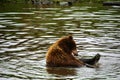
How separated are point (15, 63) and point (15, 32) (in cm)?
979

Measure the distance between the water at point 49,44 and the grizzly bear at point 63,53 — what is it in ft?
0.83

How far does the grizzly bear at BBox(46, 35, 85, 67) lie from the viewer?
553 inches

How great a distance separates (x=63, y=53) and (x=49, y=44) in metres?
6.16

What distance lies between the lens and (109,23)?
29.5 metres

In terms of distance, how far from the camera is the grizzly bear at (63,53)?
14.0 m

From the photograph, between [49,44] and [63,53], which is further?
[49,44]

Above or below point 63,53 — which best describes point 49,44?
below

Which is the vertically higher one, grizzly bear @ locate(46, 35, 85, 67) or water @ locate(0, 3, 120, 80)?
grizzly bear @ locate(46, 35, 85, 67)

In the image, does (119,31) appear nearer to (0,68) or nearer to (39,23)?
(39,23)

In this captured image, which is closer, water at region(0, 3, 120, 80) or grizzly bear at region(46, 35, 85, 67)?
water at region(0, 3, 120, 80)

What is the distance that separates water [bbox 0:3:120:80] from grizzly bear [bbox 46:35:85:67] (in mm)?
253

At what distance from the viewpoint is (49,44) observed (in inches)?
793

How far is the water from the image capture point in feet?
44.3

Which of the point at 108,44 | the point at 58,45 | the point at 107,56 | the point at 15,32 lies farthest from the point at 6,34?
the point at 58,45
